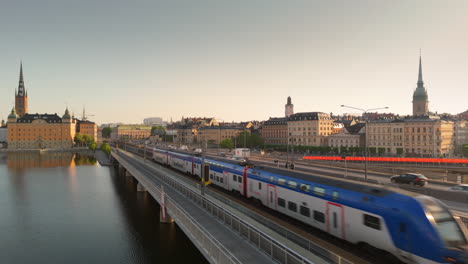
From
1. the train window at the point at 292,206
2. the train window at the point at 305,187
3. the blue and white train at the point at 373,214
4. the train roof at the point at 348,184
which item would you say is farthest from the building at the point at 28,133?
the train window at the point at 305,187

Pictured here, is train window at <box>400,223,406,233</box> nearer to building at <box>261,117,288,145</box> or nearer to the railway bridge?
the railway bridge

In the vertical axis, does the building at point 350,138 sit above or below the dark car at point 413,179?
above

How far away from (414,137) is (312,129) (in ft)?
149

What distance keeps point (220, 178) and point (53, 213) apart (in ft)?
83.3

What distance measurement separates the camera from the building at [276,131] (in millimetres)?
160750

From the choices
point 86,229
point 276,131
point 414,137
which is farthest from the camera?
point 276,131

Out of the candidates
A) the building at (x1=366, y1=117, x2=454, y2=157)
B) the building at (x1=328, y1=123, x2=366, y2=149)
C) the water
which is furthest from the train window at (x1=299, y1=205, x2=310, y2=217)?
the building at (x1=328, y1=123, x2=366, y2=149)

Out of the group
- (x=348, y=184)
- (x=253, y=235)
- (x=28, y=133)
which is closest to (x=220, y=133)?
(x=28, y=133)

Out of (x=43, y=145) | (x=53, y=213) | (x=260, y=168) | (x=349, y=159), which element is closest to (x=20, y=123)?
(x=43, y=145)

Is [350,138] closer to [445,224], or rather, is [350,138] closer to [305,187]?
[305,187]

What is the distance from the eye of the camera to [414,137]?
3922 inches

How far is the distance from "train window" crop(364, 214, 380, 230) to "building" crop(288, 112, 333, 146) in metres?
118

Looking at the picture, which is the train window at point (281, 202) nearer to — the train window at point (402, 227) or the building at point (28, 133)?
the train window at point (402, 227)

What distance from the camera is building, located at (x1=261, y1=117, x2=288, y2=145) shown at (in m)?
161
